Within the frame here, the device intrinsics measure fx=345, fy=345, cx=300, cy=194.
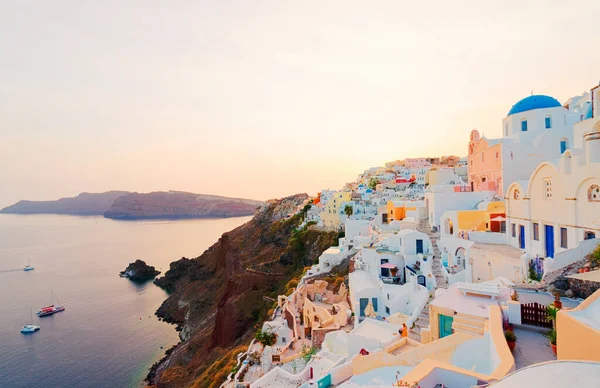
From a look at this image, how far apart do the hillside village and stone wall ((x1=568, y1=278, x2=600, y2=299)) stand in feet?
0.09

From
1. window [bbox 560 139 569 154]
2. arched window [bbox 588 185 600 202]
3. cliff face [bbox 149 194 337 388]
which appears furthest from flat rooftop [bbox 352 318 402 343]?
window [bbox 560 139 569 154]

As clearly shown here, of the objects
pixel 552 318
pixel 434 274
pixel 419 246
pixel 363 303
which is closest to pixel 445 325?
pixel 552 318

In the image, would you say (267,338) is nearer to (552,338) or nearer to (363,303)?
(363,303)

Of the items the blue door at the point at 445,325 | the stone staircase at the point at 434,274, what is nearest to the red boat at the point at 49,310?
the stone staircase at the point at 434,274

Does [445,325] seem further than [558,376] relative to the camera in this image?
Yes

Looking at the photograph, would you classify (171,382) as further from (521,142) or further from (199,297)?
(521,142)

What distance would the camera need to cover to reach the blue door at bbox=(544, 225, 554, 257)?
14.0m

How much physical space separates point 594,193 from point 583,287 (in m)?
5.40

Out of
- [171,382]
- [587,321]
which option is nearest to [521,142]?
[587,321]

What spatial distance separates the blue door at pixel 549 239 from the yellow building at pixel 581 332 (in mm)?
10303

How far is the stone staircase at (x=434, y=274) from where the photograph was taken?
12.1 meters

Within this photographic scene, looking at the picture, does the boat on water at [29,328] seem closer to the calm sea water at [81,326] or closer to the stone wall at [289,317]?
the calm sea water at [81,326]

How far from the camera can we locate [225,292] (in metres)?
42.2

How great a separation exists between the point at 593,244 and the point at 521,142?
543 inches
